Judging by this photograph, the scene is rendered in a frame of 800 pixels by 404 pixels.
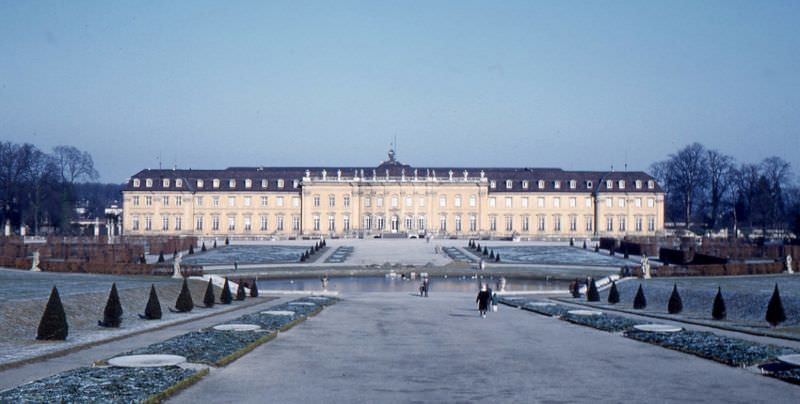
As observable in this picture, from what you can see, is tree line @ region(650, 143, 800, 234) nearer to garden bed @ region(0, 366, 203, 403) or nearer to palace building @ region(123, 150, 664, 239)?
palace building @ region(123, 150, 664, 239)

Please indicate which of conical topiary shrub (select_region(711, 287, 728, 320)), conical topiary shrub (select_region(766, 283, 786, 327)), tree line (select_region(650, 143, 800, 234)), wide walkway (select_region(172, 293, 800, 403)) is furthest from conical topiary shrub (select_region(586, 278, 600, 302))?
tree line (select_region(650, 143, 800, 234))

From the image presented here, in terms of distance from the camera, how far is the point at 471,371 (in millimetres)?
14930

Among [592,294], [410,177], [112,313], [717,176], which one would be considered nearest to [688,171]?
[717,176]

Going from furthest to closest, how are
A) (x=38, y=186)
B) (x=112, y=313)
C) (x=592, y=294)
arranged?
(x=38, y=186), (x=592, y=294), (x=112, y=313)

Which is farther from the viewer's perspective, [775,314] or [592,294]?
[592,294]

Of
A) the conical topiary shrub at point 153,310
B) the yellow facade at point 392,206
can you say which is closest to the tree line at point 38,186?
the yellow facade at point 392,206

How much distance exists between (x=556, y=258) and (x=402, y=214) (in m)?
35.8

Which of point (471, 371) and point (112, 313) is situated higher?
point (112, 313)

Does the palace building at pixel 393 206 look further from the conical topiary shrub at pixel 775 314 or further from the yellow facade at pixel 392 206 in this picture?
the conical topiary shrub at pixel 775 314

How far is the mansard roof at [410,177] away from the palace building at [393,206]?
163mm

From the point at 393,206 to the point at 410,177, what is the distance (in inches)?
160

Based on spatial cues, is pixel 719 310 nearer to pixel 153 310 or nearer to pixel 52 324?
pixel 153 310

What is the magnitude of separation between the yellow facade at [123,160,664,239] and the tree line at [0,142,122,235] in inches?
269

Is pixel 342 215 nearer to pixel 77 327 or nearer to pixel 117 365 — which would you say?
pixel 77 327
